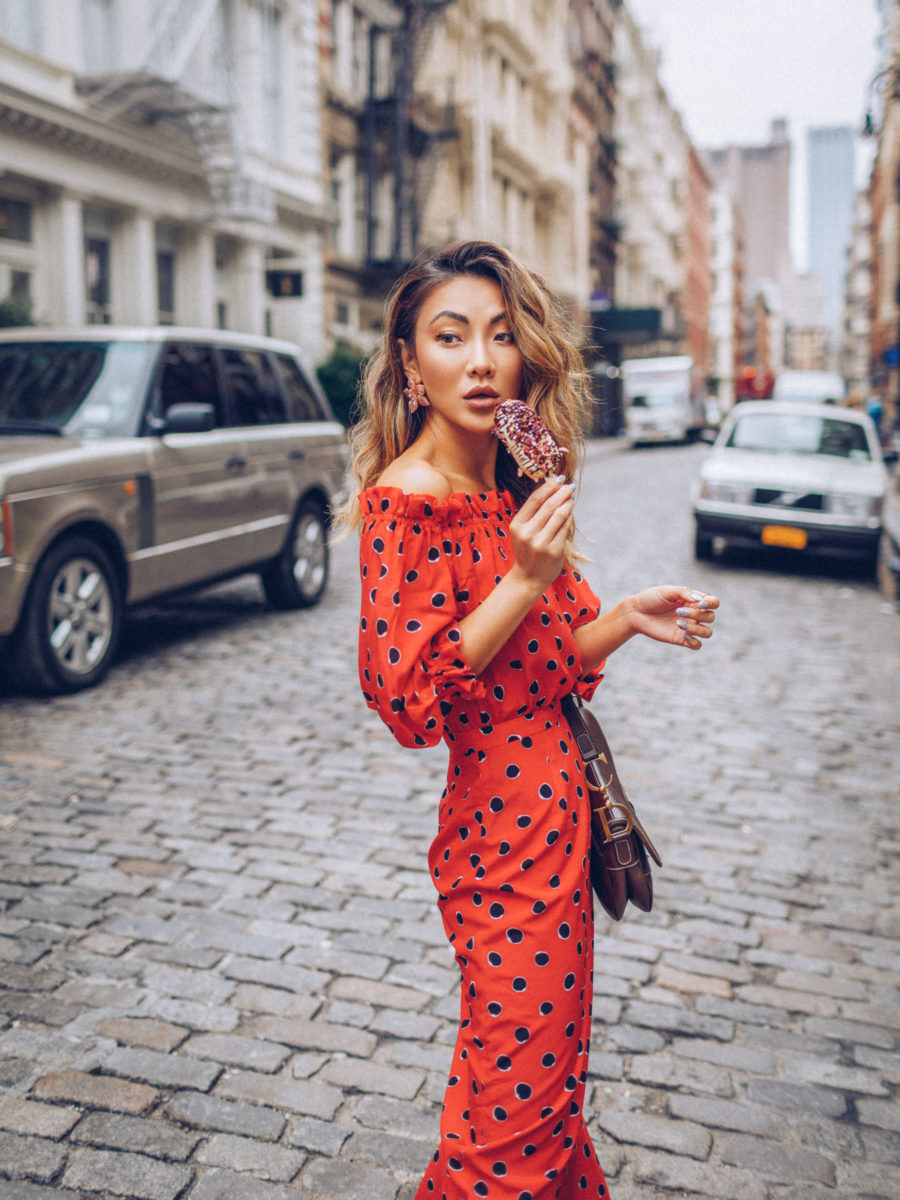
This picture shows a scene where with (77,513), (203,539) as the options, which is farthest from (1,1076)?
(203,539)

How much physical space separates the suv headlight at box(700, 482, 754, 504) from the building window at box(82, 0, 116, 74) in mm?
10918

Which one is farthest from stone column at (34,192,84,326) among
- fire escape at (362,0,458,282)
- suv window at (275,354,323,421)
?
fire escape at (362,0,458,282)

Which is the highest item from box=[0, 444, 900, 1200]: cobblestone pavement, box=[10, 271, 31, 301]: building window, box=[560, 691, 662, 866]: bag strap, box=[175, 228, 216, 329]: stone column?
box=[175, 228, 216, 329]: stone column

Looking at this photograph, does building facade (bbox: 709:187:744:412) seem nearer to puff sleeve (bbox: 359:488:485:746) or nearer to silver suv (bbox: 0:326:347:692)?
silver suv (bbox: 0:326:347:692)

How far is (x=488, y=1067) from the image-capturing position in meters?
1.77

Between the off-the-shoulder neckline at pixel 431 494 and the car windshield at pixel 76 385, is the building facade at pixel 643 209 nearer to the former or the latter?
the car windshield at pixel 76 385

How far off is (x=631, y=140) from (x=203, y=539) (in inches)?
2439

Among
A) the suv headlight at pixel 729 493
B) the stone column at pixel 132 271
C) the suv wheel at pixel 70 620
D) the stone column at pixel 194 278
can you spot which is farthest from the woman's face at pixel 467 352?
the stone column at pixel 194 278

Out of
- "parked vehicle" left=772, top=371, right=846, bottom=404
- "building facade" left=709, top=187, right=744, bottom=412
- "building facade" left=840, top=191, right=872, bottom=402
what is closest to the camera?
"parked vehicle" left=772, top=371, right=846, bottom=404

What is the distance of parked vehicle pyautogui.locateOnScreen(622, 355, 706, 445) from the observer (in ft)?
133

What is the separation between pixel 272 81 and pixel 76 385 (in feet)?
58.9

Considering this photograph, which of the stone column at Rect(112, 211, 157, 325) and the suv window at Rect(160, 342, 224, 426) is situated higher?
the stone column at Rect(112, 211, 157, 325)

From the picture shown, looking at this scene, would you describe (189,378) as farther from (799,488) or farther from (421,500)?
(799,488)

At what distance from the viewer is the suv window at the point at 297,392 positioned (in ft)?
30.0
